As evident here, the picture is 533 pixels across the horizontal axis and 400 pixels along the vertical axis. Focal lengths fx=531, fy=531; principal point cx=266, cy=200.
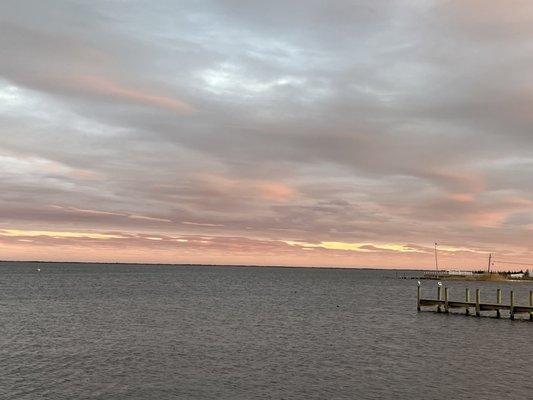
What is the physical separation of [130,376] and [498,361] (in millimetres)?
30749

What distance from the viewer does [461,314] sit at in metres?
78.1

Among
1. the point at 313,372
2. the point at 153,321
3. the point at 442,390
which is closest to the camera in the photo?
the point at 442,390

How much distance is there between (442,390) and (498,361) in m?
13.3

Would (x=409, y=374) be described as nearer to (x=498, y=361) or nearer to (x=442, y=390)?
(x=442, y=390)

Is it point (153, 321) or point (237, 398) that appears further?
point (153, 321)

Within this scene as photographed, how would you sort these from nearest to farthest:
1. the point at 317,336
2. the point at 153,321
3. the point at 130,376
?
the point at 130,376 < the point at 317,336 < the point at 153,321

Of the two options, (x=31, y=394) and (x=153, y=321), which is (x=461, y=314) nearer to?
(x=153, y=321)

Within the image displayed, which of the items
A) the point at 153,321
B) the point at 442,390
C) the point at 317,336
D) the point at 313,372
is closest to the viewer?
the point at 442,390

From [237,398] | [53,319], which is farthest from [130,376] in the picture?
[53,319]

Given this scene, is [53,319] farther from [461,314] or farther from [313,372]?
[461,314]

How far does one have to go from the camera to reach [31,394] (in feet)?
108

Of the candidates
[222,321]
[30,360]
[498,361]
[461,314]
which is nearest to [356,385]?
[498,361]

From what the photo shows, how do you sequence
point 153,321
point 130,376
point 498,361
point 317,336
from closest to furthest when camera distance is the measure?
1. point 130,376
2. point 498,361
3. point 317,336
4. point 153,321

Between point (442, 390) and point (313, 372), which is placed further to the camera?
point (313, 372)
